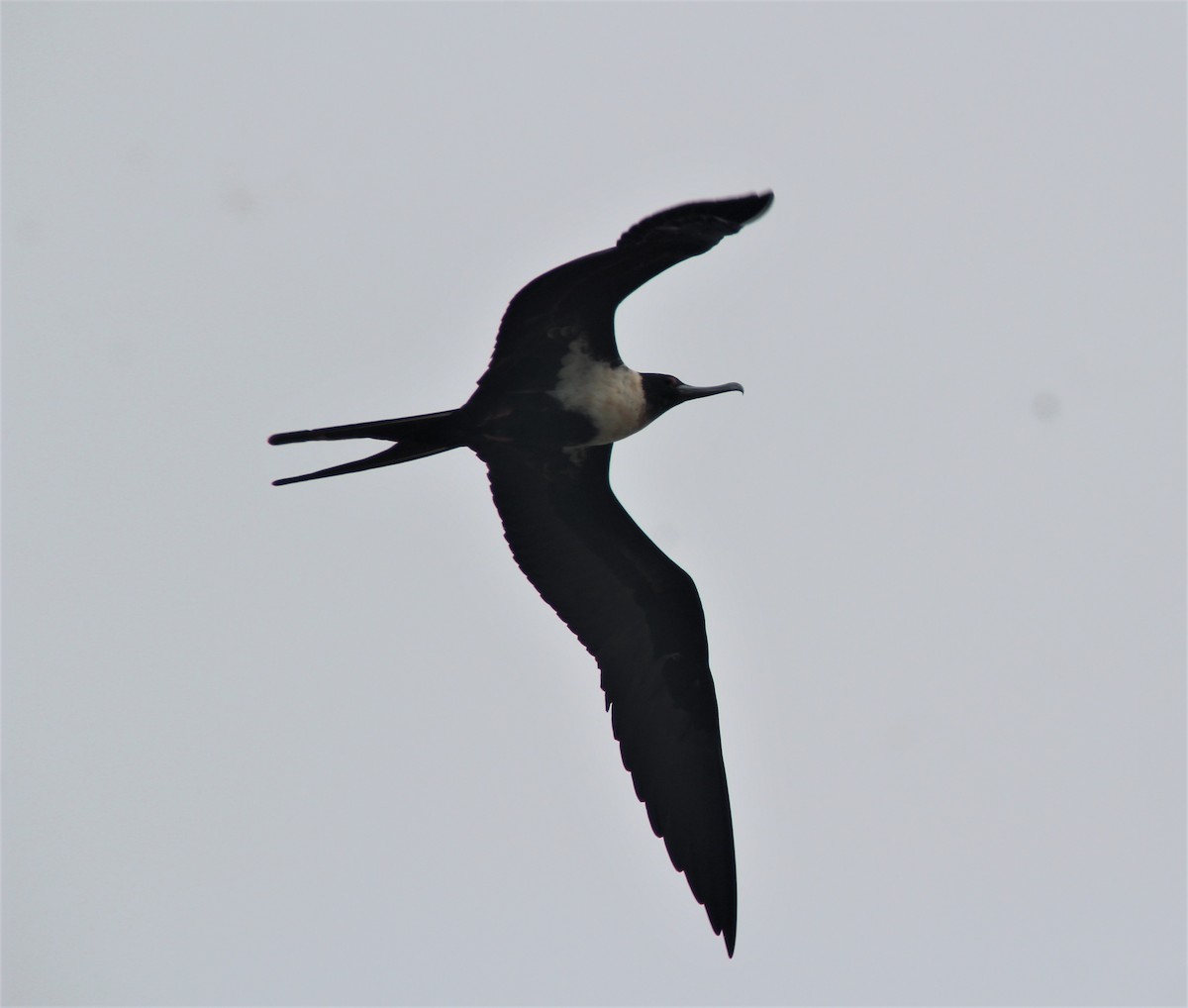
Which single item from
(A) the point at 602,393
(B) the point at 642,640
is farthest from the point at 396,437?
(B) the point at 642,640

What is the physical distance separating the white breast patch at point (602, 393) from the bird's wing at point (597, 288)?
0.15 ft

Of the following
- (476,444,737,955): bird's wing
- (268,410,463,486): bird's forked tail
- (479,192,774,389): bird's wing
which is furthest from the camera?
(476,444,737,955): bird's wing

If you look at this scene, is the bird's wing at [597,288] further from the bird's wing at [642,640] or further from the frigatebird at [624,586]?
the bird's wing at [642,640]

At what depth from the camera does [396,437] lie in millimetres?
7738

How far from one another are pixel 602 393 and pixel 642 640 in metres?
1.26

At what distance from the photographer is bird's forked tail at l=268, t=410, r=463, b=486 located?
7.54 m

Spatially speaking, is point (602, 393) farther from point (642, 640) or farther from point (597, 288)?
point (642, 640)

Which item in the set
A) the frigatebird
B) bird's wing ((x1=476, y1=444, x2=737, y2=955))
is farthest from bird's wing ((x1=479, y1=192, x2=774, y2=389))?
bird's wing ((x1=476, y1=444, x2=737, y2=955))

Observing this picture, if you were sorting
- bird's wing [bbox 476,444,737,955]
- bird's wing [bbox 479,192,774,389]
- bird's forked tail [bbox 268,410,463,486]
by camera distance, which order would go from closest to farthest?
bird's wing [bbox 479,192,774,389] < bird's forked tail [bbox 268,410,463,486] < bird's wing [bbox 476,444,737,955]

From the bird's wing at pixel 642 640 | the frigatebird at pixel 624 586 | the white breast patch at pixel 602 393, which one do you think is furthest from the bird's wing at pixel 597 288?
the bird's wing at pixel 642 640

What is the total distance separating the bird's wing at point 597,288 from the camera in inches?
260

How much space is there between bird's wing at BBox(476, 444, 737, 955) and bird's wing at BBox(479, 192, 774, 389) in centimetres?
72

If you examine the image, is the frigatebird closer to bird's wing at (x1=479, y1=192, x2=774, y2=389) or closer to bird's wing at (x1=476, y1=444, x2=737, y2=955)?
bird's wing at (x1=476, y1=444, x2=737, y2=955)

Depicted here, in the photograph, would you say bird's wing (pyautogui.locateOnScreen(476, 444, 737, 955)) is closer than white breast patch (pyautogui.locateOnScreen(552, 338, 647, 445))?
No
